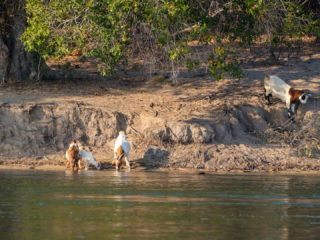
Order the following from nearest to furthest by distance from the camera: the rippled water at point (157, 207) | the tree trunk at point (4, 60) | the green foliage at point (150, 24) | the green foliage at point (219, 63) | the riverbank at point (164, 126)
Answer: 1. the rippled water at point (157, 207)
2. the green foliage at point (150, 24)
3. the riverbank at point (164, 126)
4. the green foliage at point (219, 63)
5. the tree trunk at point (4, 60)

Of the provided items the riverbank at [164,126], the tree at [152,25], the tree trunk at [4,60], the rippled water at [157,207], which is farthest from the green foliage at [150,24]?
the rippled water at [157,207]

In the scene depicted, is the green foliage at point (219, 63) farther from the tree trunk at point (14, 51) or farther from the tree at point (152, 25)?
the tree trunk at point (14, 51)

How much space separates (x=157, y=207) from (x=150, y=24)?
9344mm

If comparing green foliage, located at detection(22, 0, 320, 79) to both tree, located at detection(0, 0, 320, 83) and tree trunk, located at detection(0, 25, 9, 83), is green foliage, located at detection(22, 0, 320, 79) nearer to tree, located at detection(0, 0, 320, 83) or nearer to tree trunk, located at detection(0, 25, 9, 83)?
tree, located at detection(0, 0, 320, 83)

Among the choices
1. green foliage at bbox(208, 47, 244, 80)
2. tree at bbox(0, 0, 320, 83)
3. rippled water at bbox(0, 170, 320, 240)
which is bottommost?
rippled water at bbox(0, 170, 320, 240)

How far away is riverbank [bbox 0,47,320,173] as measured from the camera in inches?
756

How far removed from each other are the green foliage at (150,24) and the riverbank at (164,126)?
4.41 ft

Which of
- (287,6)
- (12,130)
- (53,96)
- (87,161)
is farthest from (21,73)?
(287,6)

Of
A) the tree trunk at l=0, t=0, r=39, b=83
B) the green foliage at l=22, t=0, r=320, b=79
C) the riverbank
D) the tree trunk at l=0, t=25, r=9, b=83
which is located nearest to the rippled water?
the riverbank

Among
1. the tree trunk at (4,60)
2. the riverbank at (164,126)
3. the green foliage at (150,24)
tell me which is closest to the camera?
the green foliage at (150,24)

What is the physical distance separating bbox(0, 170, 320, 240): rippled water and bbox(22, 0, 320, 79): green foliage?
14.5 ft

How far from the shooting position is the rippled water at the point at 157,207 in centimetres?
865

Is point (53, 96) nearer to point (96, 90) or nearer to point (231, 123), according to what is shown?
point (96, 90)

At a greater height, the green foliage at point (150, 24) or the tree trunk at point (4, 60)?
the green foliage at point (150, 24)
